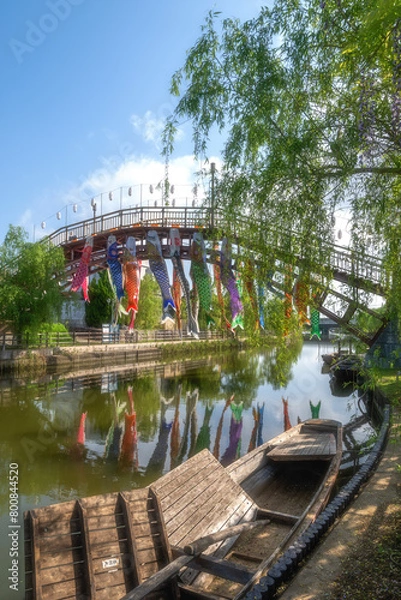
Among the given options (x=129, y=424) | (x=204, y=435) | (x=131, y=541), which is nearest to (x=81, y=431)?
(x=129, y=424)

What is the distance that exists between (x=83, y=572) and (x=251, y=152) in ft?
14.3

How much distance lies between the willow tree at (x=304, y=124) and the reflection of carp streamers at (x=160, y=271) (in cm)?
1346

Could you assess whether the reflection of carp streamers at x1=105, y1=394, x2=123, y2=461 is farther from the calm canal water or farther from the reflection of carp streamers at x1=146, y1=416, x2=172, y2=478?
the reflection of carp streamers at x1=146, y1=416, x2=172, y2=478

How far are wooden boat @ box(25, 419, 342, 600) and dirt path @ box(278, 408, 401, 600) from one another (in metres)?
0.41

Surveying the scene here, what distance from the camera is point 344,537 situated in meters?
4.54

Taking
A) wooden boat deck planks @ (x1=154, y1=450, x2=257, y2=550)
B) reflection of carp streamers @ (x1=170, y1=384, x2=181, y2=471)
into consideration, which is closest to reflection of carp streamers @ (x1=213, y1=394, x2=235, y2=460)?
reflection of carp streamers @ (x1=170, y1=384, x2=181, y2=471)

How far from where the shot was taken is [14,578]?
200 inches

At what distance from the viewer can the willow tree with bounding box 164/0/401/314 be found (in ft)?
13.2

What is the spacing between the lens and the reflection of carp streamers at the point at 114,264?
→ 22.3 metres

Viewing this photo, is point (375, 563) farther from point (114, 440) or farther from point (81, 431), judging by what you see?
point (81, 431)

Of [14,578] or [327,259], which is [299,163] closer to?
[327,259]

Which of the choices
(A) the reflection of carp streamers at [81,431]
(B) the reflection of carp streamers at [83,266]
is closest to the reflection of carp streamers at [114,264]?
(B) the reflection of carp streamers at [83,266]

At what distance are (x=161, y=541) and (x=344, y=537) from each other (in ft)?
6.08

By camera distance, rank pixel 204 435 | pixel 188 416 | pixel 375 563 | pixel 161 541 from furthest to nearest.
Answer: pixel 188 416 → pixel 204 435 → pixel 161 541 → pixel 375 563
